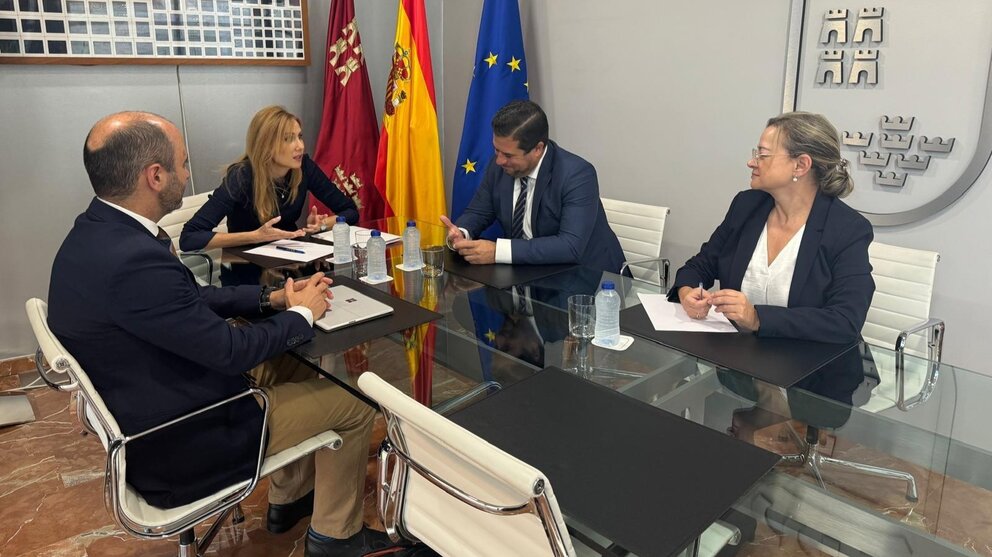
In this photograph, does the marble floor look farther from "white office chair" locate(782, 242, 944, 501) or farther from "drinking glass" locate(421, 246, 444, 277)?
"drinking glass" locate(421, 246, 444, 277)

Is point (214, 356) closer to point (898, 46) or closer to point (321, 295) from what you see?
point (321, 295)

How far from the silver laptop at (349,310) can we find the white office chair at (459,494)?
1.66ft

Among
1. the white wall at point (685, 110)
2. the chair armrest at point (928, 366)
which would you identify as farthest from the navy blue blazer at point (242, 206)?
the chair armrest at point (928, 366)

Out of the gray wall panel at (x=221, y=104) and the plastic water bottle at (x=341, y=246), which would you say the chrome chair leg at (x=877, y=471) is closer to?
the plastic water bottle at (x=341, y=246)

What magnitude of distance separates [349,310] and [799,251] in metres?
1.34

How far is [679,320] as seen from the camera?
1.97 metres

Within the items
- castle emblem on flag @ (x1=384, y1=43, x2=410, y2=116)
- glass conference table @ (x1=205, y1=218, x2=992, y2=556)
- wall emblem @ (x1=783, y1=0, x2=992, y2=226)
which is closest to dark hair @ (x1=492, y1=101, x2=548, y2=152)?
glass conference table @ (x1=205, y1=218, x2=992, y2=556)

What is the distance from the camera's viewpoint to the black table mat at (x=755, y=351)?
Answer: 5.44 feet

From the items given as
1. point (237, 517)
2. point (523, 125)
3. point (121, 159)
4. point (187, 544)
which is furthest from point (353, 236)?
point (187, 544)

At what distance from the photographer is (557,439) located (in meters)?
1.33

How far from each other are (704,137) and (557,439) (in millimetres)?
2478

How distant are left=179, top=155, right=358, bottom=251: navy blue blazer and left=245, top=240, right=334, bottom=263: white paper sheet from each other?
232 mm

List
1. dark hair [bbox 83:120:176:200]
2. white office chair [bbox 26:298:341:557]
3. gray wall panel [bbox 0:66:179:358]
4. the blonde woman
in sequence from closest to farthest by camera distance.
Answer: white office chair [bbox 26:298:341:557], dark hair [bbox 83:120:176:200], the blonde woman, gray wall panel [bbox 0:66:179:358]

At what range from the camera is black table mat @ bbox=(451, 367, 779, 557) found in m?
1.10
